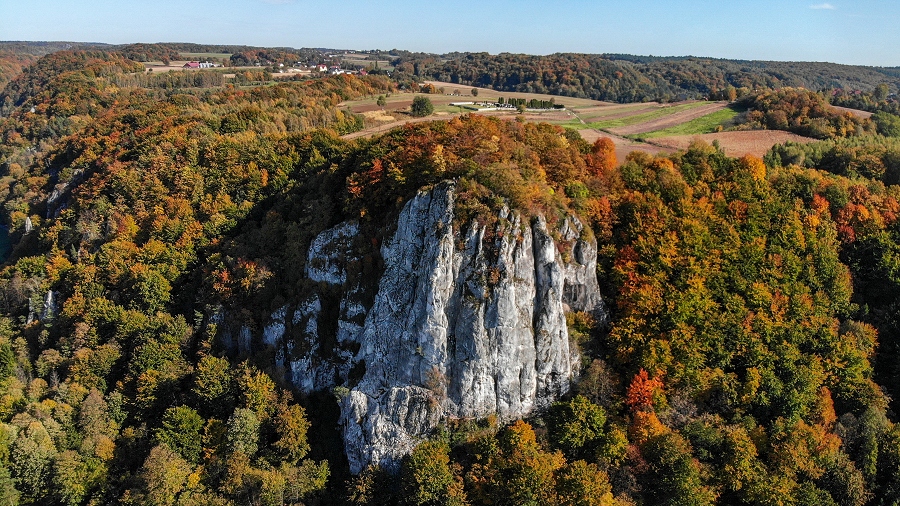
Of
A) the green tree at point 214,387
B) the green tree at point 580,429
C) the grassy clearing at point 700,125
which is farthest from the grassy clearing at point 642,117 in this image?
the green tree at point 214,387

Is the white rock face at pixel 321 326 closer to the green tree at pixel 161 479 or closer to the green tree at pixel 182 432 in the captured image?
the green tree at pixel 182 432

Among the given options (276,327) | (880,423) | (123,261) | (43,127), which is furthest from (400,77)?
(880,423)

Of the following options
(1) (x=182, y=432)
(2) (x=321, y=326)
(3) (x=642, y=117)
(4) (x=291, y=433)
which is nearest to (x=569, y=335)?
(2) (x=321, y=326)

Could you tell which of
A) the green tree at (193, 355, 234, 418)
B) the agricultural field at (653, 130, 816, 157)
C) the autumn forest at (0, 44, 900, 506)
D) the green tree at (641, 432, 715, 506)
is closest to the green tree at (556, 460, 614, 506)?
the autumn forest at (0, 44, 900, 506)

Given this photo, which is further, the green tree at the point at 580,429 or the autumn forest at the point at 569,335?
the green tree at the point at 580,429

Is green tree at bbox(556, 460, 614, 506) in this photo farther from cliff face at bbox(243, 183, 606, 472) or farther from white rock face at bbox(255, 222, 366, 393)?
white rock face at bbox(255, 222, 366, 393)

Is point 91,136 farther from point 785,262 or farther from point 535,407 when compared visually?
point 785,262
